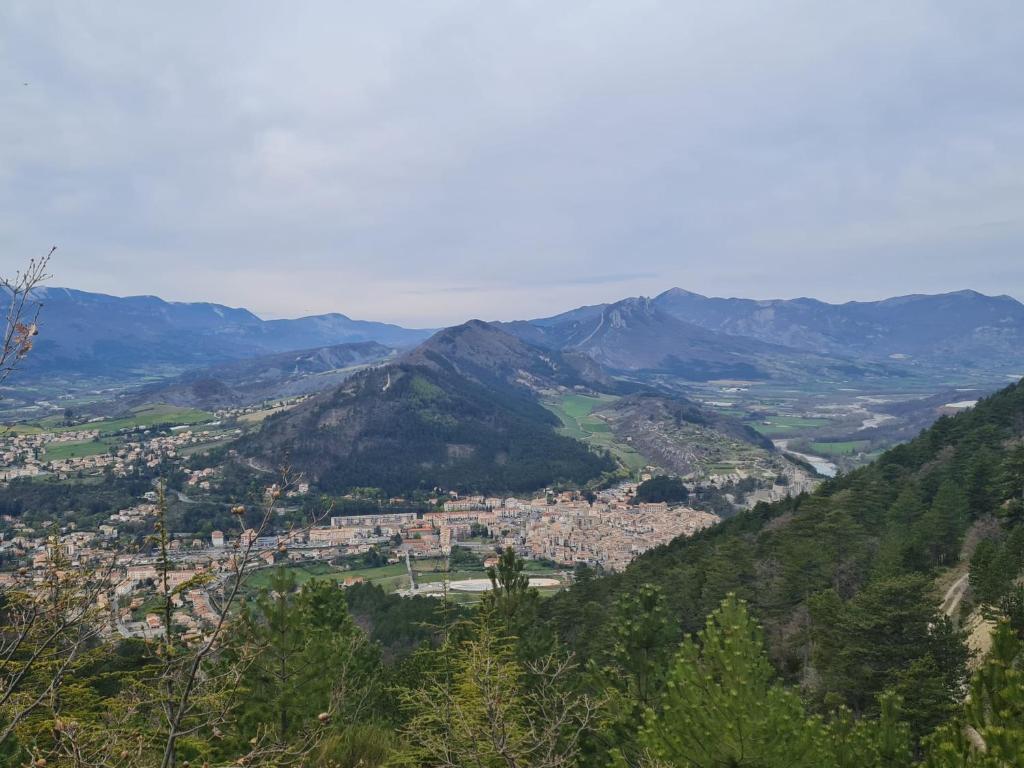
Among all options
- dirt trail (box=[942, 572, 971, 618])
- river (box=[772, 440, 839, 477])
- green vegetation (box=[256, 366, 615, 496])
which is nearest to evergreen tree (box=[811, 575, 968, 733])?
dirt trail (box=[942, 572, 971, 618])

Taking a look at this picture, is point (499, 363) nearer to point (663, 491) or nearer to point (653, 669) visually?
point (663, 491)

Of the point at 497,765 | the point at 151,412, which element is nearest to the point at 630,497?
the point at 497,765

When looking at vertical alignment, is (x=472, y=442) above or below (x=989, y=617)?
below

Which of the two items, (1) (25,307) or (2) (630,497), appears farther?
(2) (630,497)

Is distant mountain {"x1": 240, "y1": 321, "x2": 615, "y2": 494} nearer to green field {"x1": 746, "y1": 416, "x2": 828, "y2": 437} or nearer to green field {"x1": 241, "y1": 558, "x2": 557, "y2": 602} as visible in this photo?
green field {"x1": 241, "y1": 558, "x2": 557, "y2": 602}

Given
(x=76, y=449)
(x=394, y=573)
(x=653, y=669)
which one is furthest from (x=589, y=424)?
(x=653, y=669)

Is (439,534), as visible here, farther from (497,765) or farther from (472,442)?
(497,765)
